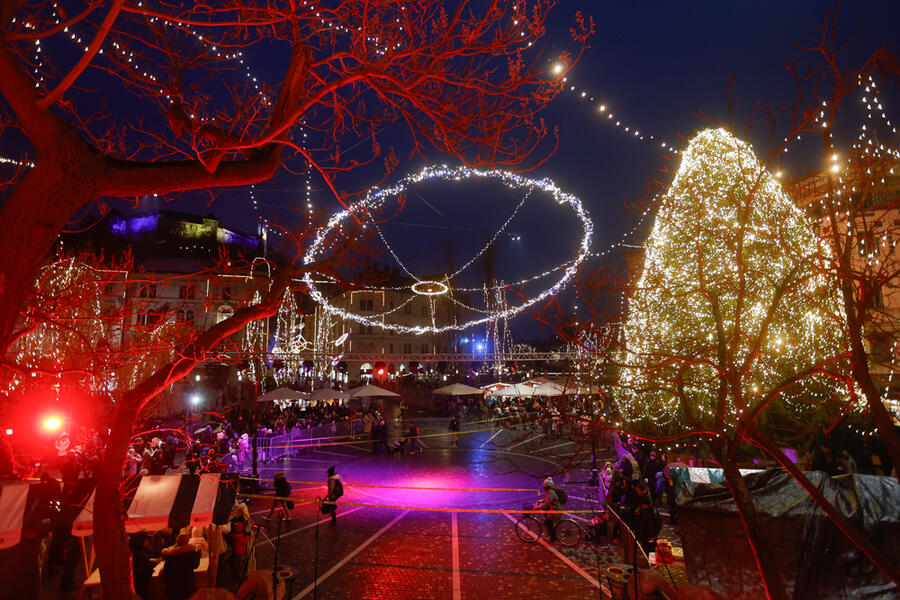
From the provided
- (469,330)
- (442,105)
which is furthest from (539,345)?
(442,105)

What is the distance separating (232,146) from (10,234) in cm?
132

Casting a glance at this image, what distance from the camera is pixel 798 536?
7.60 meters

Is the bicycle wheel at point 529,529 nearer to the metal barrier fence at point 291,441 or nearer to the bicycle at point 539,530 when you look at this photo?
the bicycle at point 539,530

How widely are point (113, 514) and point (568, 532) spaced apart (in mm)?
9773

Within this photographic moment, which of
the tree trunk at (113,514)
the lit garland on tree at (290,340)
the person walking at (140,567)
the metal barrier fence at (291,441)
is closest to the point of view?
the tree trunk at (113,514)

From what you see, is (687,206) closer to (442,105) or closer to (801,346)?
(801,346)

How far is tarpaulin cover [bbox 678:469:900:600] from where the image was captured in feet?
23.3

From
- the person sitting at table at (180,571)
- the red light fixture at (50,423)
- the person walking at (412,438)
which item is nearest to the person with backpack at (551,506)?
the person sitting at table at (180,571)

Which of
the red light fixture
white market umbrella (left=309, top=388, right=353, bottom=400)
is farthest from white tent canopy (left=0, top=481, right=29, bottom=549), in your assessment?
white market umbrella (left=309, top=388, right=353, bottom=400)

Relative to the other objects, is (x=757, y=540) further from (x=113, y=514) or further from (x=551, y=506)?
(x=551, y=506)

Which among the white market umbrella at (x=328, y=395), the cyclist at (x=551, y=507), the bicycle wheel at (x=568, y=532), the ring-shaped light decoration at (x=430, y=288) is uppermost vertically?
the ring-shaped light decoration at (x=430, y=288)

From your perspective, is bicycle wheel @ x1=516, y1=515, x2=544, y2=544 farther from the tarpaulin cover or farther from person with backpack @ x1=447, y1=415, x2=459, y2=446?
person with backpack @ x1=447, y1=415, x2=459, y2=446

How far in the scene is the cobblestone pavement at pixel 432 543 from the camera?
29.4 ft

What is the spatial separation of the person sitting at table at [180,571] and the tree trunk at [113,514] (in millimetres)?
2444
